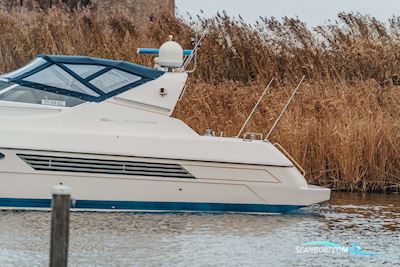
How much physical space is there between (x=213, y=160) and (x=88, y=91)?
1.57m

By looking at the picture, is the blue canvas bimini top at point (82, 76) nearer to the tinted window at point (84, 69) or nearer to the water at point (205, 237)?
the tinted window at point (84, 69)

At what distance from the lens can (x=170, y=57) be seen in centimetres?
1382

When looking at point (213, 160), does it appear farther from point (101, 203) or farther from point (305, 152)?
point (305, 152)

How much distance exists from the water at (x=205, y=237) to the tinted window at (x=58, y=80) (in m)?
1.38

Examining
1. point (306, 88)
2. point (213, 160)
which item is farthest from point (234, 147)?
point (306, 88)

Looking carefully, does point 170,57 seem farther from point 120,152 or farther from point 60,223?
point 60,223

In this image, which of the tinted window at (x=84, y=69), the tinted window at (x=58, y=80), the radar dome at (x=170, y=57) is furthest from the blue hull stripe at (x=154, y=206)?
the radar dome at (x=170, y=57)

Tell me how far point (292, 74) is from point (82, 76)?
8.50 metres

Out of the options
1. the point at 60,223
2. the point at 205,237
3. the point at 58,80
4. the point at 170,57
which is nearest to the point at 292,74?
the point at 170,57

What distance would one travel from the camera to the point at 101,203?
13.0 meters

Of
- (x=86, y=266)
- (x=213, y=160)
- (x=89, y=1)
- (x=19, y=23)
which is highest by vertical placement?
(x=89, y=1)

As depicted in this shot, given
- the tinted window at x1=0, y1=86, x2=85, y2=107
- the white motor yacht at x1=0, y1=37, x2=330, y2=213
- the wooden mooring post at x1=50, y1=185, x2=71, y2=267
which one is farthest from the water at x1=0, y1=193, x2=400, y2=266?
the wooden mooring post at x1=50, y1=185, x2=71, y2=267

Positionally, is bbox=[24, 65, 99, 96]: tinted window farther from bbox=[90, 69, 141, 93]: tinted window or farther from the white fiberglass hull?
the white fiberglass hull

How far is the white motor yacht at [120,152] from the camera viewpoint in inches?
501
